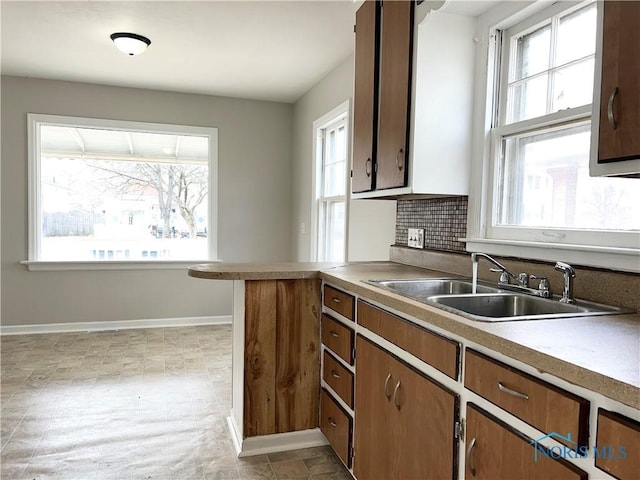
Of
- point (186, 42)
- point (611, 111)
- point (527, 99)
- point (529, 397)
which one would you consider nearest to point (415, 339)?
point (529, 397)

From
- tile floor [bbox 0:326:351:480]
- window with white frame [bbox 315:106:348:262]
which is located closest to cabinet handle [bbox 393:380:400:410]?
tile floor [bbox 0:326:351:480]

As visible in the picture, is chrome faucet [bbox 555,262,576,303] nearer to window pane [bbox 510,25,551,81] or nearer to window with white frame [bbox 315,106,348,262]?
window pane [bbox 510,25,551,81]

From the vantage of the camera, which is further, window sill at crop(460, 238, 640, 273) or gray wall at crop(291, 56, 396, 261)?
gray wall at crop(291, 56, 396, 261)

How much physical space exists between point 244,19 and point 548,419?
9.36 feet

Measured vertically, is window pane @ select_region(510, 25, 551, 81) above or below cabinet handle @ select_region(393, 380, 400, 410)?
above

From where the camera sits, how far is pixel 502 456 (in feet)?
3.60

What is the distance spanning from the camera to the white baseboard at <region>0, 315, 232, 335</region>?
4.46 m

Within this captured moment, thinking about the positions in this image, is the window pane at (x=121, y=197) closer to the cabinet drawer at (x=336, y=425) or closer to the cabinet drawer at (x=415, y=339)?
the cabinet drawer at (x=336, y=425)

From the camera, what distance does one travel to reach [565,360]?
35.5 inches

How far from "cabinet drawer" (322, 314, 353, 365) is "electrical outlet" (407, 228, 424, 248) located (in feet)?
2.43

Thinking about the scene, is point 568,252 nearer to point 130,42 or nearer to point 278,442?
point 278,442

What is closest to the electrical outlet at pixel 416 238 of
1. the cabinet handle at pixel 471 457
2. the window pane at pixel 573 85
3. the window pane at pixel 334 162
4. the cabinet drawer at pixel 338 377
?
the cabinet drawer at pixel 338 377

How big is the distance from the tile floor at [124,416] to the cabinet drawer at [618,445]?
1.49 meters

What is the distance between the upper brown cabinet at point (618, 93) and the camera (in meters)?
1.14
